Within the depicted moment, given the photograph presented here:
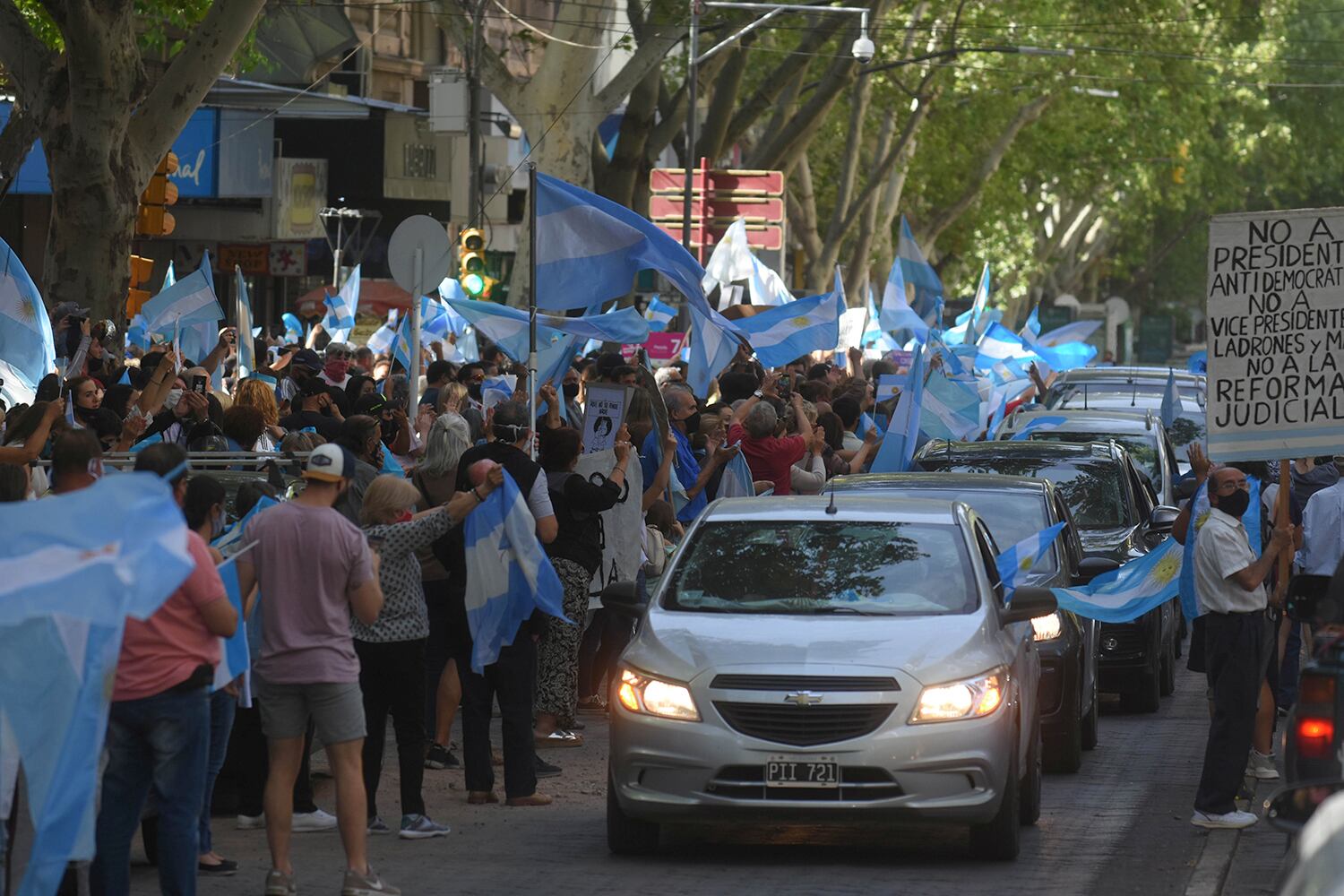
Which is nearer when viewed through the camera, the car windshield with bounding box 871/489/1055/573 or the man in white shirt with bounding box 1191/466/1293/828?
the man in white shirt with bounding box 1191/466/1293/828

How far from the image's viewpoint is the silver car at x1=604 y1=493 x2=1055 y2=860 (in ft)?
29.1

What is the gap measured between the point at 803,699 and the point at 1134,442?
32.6 feet

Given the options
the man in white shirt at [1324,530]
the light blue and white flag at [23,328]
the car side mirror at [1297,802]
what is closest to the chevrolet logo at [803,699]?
the car side mirror at [1297,802]

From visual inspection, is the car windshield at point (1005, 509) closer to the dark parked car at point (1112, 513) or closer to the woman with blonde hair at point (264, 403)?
the dark parked car at point (1112, 513)

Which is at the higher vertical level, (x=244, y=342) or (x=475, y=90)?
(x=475, y=90)

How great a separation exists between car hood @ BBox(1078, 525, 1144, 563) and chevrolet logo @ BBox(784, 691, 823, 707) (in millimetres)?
5232

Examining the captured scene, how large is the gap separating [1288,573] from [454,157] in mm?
32133

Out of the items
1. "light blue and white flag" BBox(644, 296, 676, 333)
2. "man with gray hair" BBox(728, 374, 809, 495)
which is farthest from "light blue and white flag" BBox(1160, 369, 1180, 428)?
"man with gray hair" BBox(728, 374, 809, 495)

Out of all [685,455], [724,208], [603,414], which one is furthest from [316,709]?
[724,208]

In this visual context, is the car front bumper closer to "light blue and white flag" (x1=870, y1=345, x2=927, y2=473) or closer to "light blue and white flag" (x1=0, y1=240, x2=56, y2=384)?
"light blue and white flag" (x1=0, y1=240, x2=56, y2=384)

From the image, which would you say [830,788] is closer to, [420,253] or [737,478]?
[737,478]

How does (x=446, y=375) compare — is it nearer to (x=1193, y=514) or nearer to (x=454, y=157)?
(x=1193, y=514)

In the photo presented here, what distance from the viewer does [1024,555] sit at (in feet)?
37.0

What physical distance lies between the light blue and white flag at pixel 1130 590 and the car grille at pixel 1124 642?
2.21 metres
